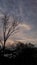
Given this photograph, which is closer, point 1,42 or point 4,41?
point 4,41

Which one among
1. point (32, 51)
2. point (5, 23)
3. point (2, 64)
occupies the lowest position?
point (2, 64)

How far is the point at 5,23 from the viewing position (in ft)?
148

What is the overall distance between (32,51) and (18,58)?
2205 mm

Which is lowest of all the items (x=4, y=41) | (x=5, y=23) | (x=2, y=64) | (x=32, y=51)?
(x=2, y=64)

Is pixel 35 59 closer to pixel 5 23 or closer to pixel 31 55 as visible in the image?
pixel 31 55

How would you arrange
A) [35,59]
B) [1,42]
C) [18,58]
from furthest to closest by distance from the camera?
[1,42]
[18,58]
[35,59]

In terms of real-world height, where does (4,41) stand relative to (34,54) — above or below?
above

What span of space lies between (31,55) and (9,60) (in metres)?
3.87

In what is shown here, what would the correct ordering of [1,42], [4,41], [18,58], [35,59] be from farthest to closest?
[1,42] < [4,41] < [18,58] < [35,59]

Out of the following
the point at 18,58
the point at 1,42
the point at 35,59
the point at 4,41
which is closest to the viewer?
the point at 35,59

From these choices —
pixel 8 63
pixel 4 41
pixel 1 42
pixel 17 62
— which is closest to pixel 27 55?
pixel 17 62

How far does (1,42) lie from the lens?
4684 cm

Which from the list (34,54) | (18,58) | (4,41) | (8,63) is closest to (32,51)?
(34,54)

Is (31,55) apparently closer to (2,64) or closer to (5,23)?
(2,64)
